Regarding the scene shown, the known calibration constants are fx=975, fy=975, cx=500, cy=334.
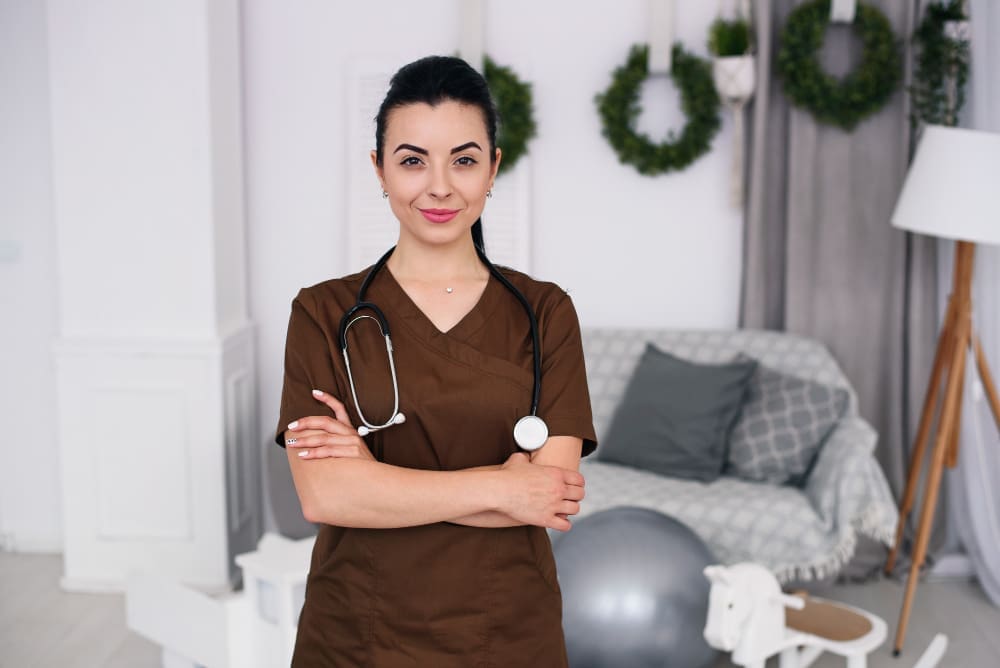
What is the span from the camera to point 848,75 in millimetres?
3525

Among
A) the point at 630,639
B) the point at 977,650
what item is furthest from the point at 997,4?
the point at 630,639

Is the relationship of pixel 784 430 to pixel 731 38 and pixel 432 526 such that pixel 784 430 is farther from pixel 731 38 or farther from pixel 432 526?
pixel 432 526

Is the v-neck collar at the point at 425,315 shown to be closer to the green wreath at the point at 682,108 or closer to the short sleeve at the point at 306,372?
the short sleeve at the point at 306,372

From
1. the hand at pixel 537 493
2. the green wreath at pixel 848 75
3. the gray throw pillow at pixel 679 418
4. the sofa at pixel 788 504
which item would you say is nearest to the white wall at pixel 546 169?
the green wreath at pixel 848 75

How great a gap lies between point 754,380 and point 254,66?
7.36 feet

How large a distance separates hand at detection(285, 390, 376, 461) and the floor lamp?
233 cm

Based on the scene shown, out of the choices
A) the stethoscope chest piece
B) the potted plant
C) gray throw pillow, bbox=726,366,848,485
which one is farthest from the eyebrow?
the potted plant

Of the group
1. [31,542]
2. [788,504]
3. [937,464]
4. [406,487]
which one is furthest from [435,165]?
[31,542]

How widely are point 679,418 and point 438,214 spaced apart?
220cm

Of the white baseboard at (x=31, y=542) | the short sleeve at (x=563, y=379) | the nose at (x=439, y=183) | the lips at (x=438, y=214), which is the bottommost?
the white baseboard at (x=31, y=542)

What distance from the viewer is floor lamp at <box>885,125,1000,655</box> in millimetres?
2957

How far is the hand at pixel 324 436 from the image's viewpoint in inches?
49.9

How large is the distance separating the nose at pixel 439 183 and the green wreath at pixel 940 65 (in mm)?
2722

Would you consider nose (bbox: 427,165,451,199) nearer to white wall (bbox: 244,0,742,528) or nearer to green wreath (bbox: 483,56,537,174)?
green wreath (bbox: 483,56,537,174)
